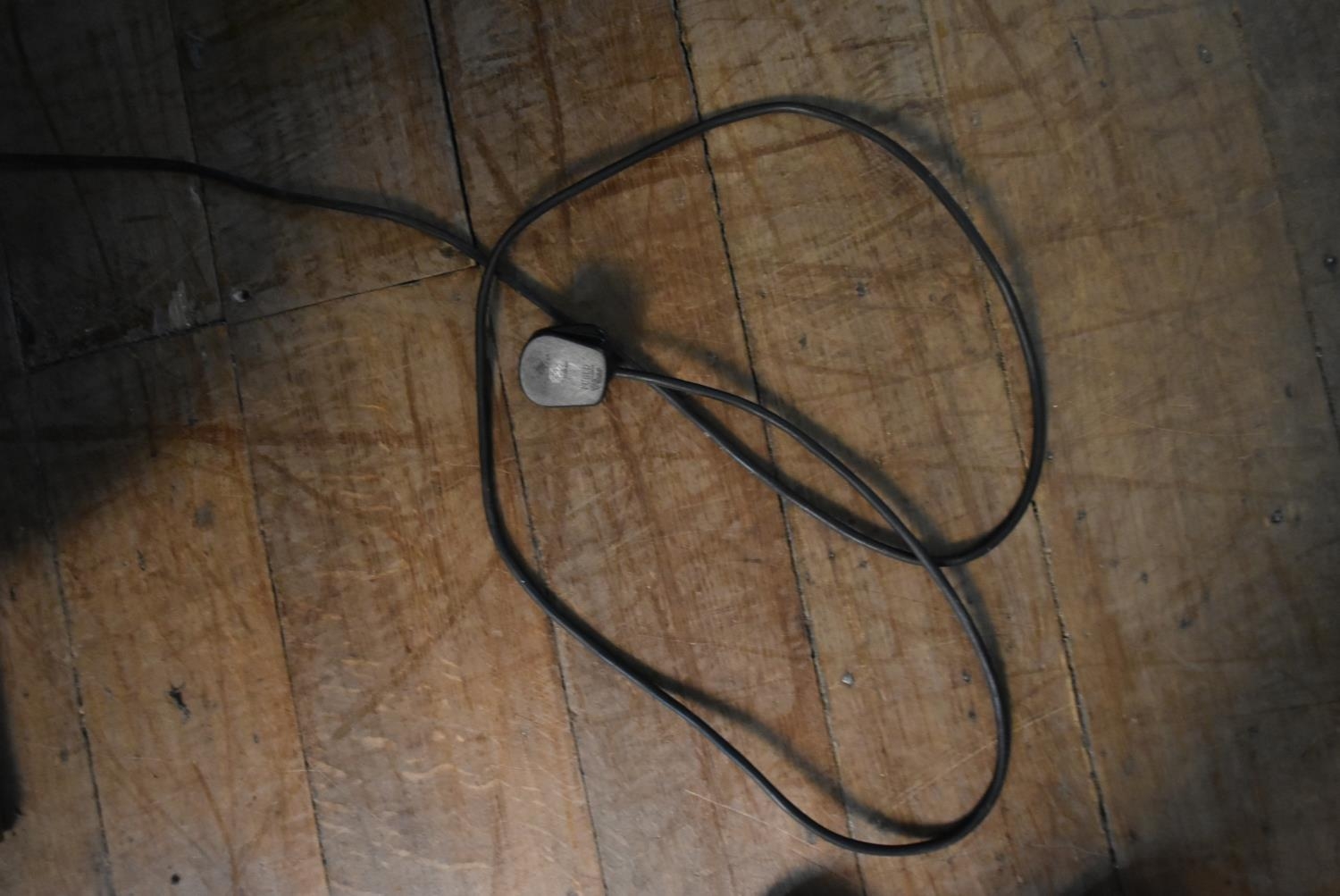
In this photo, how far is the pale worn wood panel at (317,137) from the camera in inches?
36.7

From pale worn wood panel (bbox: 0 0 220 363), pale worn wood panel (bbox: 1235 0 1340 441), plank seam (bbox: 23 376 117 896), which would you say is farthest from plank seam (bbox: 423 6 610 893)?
pale worn wood panel (bbox: 1235 0 1340 441)

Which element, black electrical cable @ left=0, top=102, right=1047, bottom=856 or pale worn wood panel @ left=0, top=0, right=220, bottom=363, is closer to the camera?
black electrical cable @ left=0, top=102, right=1047, bottom=856

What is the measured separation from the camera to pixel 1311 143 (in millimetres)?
871

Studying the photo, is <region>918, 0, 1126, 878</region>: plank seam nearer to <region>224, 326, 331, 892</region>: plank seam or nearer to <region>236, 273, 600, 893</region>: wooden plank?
<region>236, 273, 600, 893</region>: wooden plank

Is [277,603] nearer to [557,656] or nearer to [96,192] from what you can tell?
[557,656]

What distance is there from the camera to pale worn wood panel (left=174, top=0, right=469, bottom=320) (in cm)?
93

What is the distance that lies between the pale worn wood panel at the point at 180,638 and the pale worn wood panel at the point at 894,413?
0.60 m

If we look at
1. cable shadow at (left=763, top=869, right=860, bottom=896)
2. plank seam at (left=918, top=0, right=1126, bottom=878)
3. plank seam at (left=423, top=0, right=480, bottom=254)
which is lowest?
cable shadow at (left=763, top=869, right=860, bottom=896)

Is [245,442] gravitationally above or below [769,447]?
above

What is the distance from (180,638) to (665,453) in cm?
58

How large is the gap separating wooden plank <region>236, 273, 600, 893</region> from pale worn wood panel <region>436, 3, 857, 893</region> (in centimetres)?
5

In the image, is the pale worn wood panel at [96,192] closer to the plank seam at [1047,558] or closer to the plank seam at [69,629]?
the plank seam at [69,629]

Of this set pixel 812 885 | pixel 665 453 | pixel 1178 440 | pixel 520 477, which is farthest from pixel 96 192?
pixel 1178 440

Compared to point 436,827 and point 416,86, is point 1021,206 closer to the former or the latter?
point 416,86
